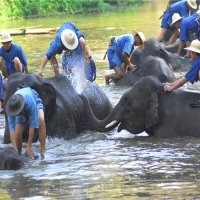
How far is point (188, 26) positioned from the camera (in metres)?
15.6

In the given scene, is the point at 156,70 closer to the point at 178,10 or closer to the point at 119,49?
the point at 119,49

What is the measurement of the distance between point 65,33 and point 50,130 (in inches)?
90.1

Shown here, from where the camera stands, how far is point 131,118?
399 inches

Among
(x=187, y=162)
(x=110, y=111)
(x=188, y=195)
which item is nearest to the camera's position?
(x=188, y=195)

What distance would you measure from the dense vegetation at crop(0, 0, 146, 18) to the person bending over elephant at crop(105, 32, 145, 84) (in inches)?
1154

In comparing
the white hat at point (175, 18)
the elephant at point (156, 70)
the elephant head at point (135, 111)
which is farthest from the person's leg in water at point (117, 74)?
the elephant head at point (135, 111)

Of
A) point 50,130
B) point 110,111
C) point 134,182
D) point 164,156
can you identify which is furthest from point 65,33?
point 134,182

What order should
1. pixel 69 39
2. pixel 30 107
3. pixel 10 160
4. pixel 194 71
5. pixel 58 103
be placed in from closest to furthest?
pixel 10 160 < pixel 30 107 < pixel 194 71 < pixel 58 103 < pixel 69 39

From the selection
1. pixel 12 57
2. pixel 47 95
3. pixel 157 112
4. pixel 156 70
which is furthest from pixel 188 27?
pixel 47 95

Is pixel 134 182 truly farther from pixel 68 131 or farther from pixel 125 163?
pixel 68 131

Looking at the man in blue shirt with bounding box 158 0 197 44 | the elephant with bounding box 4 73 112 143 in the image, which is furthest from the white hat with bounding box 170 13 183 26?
the elephant with bounding box 4 73 112 143

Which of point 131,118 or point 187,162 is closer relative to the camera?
point 187,162

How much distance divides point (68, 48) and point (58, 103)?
2080 mm

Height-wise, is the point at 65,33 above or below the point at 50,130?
above
